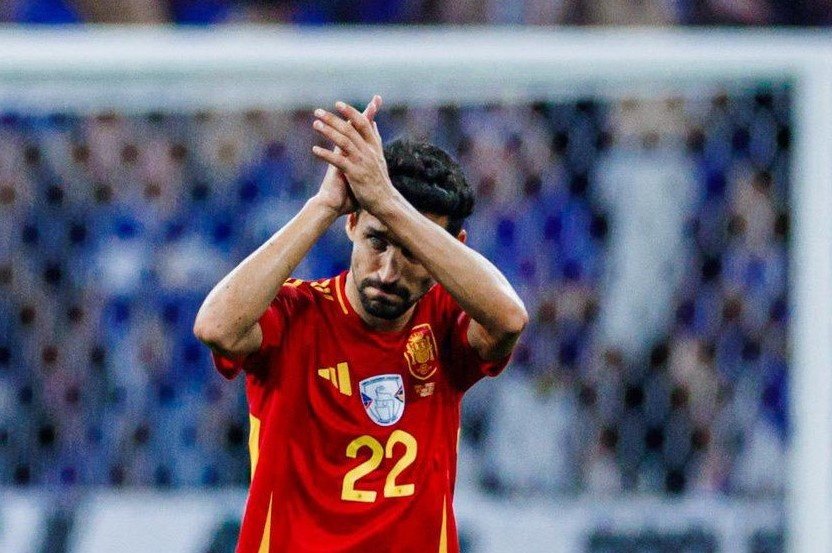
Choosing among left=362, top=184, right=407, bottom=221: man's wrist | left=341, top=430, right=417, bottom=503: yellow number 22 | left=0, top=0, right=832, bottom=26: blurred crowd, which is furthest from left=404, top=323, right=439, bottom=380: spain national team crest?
left=0, top=0, right=832, bottom=26: blurred crowd

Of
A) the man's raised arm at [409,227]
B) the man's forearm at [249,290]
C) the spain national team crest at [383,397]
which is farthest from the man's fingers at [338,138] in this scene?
the spain national team crest at [383,397]

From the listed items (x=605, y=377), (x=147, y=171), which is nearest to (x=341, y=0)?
(x=147, y=171)

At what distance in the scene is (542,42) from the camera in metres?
3.02

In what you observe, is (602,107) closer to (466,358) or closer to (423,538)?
(466,358)

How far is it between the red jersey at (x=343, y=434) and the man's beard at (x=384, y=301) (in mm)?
61

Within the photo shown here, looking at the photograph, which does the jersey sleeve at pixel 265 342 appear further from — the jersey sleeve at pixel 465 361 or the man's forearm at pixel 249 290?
the jersey sleeve at pixel 465 361

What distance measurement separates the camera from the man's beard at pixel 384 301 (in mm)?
2100

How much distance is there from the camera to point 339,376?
2143 millimetres

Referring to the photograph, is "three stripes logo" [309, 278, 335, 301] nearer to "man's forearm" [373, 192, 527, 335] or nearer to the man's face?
the man's face

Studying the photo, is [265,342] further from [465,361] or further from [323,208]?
[465,361]

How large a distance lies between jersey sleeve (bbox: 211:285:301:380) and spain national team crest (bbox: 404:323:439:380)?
195mm

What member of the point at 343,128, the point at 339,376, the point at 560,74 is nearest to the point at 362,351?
the point at 339,376

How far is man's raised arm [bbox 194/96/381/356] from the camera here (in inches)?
78.3

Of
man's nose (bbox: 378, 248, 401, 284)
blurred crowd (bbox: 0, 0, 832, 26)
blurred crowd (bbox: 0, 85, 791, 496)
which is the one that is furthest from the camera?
blurred crowd (bbox: 0, 0, 832, 26)
